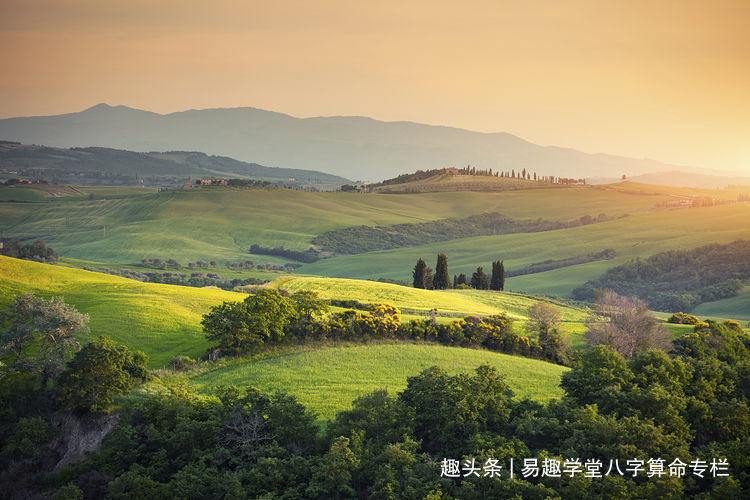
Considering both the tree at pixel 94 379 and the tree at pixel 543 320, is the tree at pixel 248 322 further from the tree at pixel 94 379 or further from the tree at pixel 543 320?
the tree at pixel 543 320

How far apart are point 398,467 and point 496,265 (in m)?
85.8

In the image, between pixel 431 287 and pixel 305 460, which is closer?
pixel 305 460

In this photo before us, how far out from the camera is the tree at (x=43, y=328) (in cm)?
3338

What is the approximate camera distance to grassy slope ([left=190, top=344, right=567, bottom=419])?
34.1 m

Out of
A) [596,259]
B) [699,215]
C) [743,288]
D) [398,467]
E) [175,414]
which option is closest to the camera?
[398,467]

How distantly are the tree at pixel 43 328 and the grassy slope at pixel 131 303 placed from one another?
753 centimetres

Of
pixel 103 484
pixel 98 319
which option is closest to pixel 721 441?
pixel 103 484

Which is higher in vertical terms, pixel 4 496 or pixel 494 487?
pixel 494 487

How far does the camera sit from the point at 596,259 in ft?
541

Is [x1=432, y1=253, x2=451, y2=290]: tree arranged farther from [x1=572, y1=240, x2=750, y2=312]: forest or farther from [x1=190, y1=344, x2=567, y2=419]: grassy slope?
[x1=190, y1=344, x2=567, y2=419]: grassy slope

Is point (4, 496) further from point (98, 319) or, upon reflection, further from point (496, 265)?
point (496, 265)

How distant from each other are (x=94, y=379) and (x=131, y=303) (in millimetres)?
26734

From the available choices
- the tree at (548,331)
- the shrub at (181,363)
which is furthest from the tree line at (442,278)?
the shrub at (181,363)

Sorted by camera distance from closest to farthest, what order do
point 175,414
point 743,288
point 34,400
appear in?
point 175,414 < point 34,400 < point 743,288
